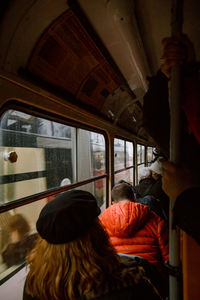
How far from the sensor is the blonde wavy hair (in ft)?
2.89

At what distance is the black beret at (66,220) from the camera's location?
3.05ft

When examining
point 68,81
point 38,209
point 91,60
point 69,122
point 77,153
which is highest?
point 91,60

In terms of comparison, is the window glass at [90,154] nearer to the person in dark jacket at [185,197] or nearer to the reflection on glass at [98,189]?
the reflection on glass at [98,189]

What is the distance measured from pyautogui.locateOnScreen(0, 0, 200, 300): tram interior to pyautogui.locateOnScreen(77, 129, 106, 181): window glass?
1029mm

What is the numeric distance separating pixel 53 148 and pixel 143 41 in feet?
5.60

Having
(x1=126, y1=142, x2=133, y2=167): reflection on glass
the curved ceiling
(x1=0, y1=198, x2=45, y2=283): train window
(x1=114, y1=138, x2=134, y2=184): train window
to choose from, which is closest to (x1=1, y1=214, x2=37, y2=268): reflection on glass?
(x1=0, y1=198, x2=45, y2=283): train window

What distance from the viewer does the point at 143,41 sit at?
1945 millimetres

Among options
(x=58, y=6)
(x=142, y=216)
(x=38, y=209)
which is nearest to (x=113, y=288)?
(x=142, y=216)

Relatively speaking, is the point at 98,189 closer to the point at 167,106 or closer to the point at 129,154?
the point at 129,154

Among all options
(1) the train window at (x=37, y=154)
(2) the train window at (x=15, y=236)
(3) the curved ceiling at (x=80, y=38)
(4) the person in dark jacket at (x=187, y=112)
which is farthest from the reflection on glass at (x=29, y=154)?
(4) the person in dark jacket at (x=187, y=112)

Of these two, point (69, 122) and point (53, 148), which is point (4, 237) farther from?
point (69, 122)

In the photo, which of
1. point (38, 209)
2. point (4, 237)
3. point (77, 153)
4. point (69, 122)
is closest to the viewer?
point (4, 237)

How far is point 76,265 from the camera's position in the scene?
93cm

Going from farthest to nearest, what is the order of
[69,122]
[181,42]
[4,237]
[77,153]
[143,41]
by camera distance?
[77,153]
[69,122]
[143,41]
[4,237]
[181,42]
